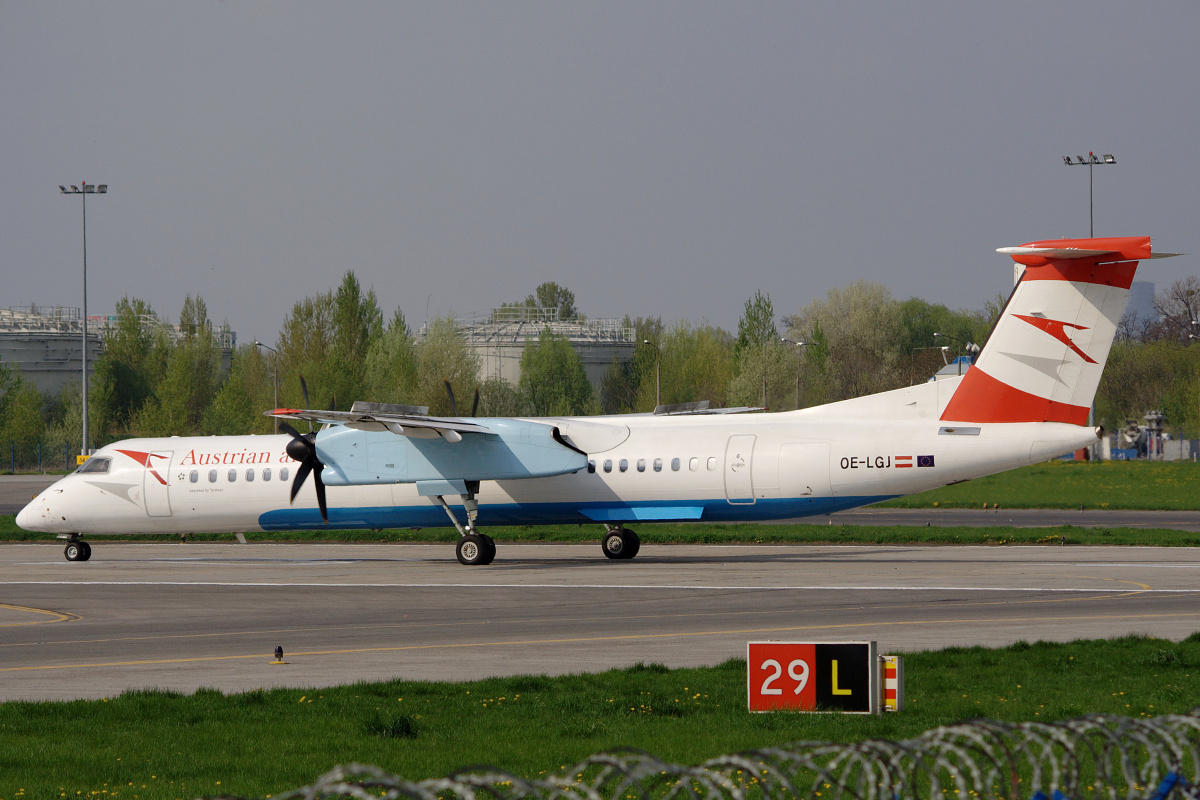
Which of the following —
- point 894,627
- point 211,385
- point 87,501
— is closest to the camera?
point 894,627

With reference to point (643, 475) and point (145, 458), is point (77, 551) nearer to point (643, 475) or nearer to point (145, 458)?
point (145, 458)

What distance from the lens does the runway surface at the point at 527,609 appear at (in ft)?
52.6

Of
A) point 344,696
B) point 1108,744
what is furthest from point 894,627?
point 1108,744

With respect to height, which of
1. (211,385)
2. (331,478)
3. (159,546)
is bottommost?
(159,546)

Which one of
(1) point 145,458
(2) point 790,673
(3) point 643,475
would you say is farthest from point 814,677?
(1) point 145,458

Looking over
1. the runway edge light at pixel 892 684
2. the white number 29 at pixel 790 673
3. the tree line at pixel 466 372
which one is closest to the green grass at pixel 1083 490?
the tree line at pixel 466 372

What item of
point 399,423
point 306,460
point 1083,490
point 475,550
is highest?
point 399,423

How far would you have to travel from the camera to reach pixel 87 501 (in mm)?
32188

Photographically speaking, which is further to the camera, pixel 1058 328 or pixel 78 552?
pixel 78 552

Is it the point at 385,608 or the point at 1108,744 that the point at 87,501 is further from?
the point at 1108,744

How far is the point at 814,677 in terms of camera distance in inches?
460

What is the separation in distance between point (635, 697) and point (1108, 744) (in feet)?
25.6

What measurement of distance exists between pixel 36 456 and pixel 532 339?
→ 40916 millimetres

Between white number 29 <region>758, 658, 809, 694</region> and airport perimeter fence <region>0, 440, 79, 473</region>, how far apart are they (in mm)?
81989
